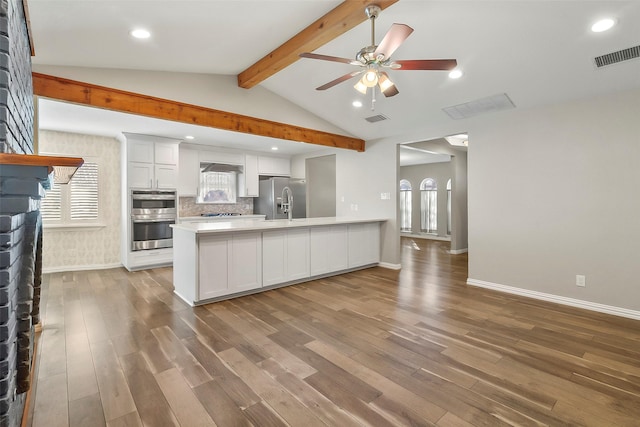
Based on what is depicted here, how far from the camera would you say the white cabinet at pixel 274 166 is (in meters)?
7.25

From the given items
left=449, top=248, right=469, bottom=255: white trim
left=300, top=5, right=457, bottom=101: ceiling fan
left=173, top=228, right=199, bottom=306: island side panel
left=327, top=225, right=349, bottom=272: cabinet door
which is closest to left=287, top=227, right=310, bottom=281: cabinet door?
left=327, top=225, right=349, bottom=272: cabinet door

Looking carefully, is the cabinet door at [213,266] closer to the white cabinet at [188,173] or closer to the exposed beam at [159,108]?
the exposed beam at [159,108]

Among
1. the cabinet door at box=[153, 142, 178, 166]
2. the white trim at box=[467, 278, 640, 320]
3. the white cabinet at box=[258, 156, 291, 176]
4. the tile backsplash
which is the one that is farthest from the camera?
the white cabinet at box=[258, 156, 291, 176]

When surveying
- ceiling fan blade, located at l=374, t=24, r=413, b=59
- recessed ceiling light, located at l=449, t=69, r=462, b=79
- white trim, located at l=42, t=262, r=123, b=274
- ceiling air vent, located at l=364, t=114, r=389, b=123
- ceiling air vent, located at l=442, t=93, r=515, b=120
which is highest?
recessed ceiling light, located at l=449, t=69, r=462, b=79

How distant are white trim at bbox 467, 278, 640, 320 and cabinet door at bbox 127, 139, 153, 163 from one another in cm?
572

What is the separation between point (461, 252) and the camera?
7469 mm

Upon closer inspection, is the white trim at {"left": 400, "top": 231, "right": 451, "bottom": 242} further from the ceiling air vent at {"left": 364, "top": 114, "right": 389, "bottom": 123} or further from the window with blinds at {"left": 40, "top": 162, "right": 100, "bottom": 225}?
the window with blinds at {"left": 40, "top": 162, "right": 100, "bottom": 225}

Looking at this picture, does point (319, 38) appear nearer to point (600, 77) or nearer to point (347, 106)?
point (347, 106)

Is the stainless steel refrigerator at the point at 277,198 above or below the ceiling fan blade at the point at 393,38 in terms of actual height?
below

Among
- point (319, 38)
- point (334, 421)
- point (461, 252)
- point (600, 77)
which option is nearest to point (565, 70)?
point (600, 77)

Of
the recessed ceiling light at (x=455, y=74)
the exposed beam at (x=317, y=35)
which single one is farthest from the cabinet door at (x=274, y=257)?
the recessed ceiling light at (x=455, y=74)

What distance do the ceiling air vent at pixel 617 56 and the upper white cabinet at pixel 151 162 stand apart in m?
6.06

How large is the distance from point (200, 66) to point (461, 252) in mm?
6728

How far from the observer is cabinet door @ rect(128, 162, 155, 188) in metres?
5.30
